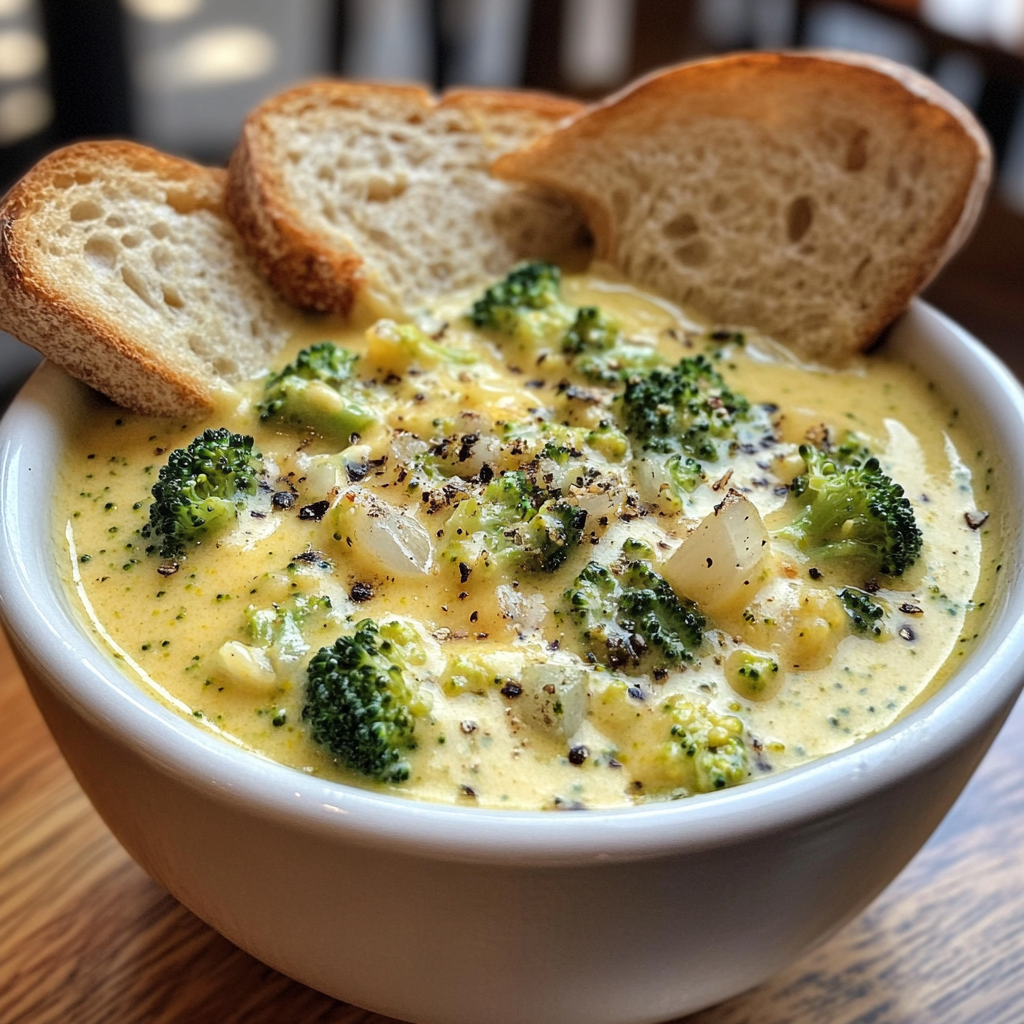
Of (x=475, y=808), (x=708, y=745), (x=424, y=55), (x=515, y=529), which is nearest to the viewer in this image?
(x=475, y=808)

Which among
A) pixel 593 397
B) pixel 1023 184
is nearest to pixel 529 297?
pixel 593 397

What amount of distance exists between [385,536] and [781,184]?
45.4 inches

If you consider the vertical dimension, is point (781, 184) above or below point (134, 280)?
above

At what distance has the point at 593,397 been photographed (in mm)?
1896

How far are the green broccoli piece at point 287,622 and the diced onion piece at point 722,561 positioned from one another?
0.45 metres

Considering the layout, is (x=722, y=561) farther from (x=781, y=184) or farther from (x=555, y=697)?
(x=781, y=184)

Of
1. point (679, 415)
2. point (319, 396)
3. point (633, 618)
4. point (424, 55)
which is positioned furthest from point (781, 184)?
point (424, 55)

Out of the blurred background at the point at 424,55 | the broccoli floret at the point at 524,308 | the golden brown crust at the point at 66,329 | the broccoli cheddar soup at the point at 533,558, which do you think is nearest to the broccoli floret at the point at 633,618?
the broccoli cheddar soup at the point at 533,558

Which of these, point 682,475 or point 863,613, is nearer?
point 863,613

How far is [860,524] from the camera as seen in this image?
1633mm

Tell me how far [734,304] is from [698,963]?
4.23 feet

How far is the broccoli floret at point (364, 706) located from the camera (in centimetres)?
131

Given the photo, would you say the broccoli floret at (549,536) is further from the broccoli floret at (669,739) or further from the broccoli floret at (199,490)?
the broccoli floret at (199,490)

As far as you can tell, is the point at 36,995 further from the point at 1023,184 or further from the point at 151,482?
the point at 1023,184
